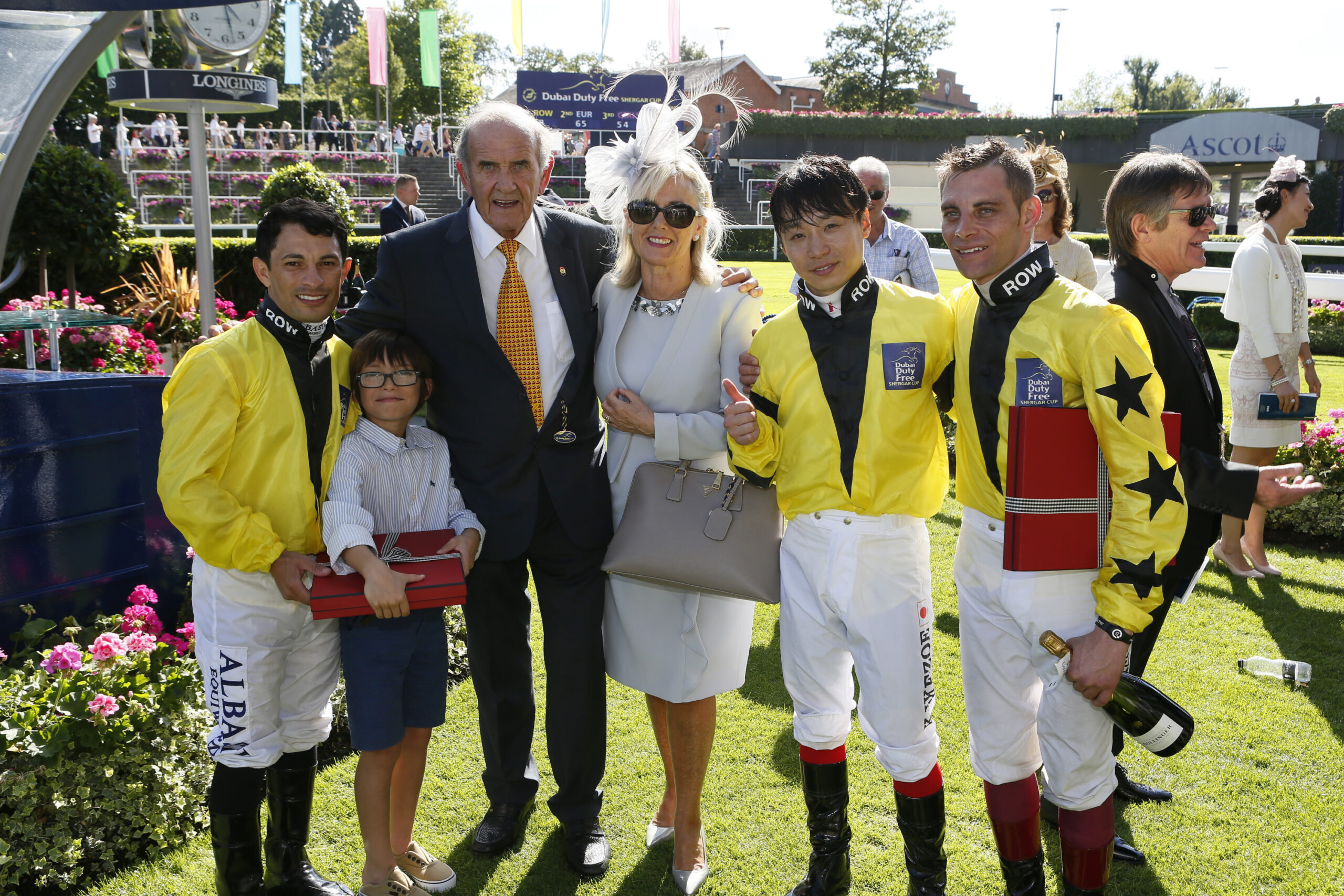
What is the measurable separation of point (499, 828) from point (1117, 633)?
2.09m

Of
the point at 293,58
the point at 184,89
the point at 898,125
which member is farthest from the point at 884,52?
the point at 184,89

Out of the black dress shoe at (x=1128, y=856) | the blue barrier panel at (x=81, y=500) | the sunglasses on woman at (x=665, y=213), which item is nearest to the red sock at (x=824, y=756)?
the black dress shoe at (x=1128, y=856)

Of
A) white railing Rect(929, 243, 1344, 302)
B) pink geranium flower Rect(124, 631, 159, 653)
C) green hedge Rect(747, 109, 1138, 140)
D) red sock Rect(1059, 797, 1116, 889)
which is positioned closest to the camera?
red sock Rect(1059, 797, 1116, 889)

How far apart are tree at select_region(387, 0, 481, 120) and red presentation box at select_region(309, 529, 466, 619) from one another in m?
46.5

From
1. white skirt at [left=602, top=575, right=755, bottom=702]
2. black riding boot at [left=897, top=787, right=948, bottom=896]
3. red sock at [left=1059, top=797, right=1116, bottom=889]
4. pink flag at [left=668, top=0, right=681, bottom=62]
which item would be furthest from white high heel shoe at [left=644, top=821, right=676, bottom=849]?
pink flag at [left=668, top=0, right=681, bottom=62]

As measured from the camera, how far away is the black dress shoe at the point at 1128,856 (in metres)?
2.98

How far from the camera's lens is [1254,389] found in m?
5.16

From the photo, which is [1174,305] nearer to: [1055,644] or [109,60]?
[1055,644]

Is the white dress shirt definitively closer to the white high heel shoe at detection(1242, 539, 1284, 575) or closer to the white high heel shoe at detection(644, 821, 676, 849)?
the white high heel shoe at detection(644, 821, 676, 849)

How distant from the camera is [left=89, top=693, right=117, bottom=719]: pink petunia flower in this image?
9.52ft

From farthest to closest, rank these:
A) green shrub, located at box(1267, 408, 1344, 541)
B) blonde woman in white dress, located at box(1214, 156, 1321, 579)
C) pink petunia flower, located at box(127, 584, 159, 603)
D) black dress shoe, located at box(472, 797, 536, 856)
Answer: green shrub, located at box(1267, 408, 1344, 541)
blonde woman in white dress, located at box(1214, 156, 1321, 579)
pink petunia flower, located at box(127, 584, 159, 603)
black dress shoe, located at box(472, 797, 536, 856)

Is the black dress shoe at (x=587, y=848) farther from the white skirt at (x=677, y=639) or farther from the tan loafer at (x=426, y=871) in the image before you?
the white skirt at (x=677, y=639)

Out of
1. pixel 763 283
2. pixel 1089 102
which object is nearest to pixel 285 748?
pixel 763 283

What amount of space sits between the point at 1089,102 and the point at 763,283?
74.1 meters
